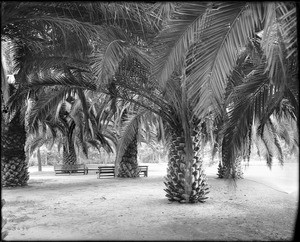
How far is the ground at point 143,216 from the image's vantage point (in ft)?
19.2

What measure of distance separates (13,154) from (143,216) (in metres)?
7.85

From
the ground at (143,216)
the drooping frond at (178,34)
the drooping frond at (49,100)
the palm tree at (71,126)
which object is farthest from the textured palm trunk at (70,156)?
the drooping frond at (178,34)

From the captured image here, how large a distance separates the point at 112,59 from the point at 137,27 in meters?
Result: 1.24

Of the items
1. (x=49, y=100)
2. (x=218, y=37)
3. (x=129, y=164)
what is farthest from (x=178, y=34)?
(x=129, y=164)

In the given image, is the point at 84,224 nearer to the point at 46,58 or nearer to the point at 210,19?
the point at 46,58

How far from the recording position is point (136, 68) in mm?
7941

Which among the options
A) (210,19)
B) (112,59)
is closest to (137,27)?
(112,59)

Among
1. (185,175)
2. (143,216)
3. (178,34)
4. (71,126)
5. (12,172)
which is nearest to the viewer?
(178,34)

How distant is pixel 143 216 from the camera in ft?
24.9

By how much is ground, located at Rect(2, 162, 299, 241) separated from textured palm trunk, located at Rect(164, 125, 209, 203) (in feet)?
0.92

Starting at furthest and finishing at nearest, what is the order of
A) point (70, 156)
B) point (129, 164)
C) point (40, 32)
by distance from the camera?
point (70, 156), point (129, 164), point (40, 32)

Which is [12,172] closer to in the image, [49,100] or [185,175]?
Result: [49,100]

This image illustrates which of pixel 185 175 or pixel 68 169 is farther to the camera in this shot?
pixel 68 169

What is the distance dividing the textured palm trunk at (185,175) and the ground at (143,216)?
0.28m
